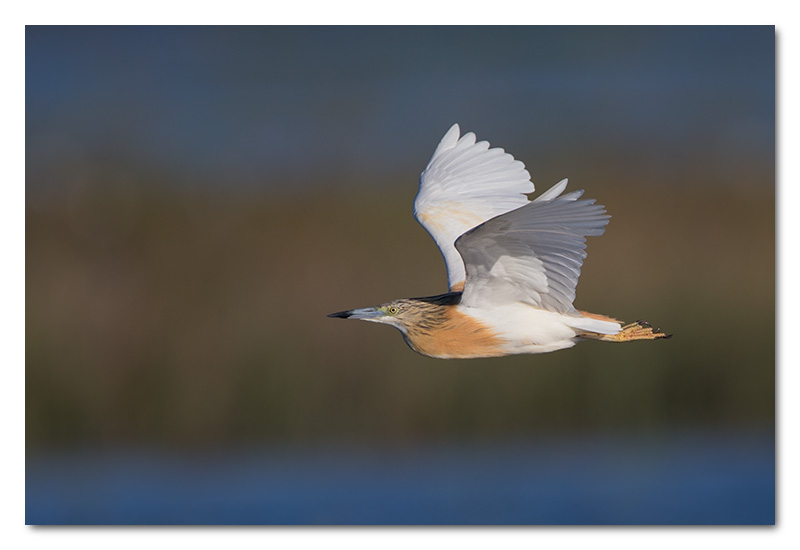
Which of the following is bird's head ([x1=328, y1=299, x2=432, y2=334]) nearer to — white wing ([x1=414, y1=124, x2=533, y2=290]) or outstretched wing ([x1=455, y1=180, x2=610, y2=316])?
outstretched wing ([x1=455, y1=180, x2=610, y2=316])

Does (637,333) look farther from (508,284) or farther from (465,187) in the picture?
(465,187)

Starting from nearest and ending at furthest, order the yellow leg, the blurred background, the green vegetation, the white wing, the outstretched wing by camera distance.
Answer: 1. the outstretched wing
2. the yellow leg
3. the white wing
4. the blurred background
5. the green vegetation

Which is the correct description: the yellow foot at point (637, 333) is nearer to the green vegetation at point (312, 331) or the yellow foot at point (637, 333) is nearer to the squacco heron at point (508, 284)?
the squacco heron at point (508, 284)

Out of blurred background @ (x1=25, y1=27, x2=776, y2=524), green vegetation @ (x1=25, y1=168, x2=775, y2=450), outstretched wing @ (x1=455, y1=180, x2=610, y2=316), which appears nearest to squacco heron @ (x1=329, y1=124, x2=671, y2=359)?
outstretched wing @ (x1=455, y1=180, x2=610, y2=316)

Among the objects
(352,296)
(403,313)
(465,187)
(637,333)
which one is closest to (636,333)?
(637,333)

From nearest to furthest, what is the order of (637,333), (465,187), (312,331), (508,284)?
(508,284), (637,333), (465,187), (312,331)

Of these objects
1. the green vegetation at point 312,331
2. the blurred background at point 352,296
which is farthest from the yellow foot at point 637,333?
the green vegetation at point 312,331

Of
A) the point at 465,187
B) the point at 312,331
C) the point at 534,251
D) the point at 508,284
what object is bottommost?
the point at 312,331
